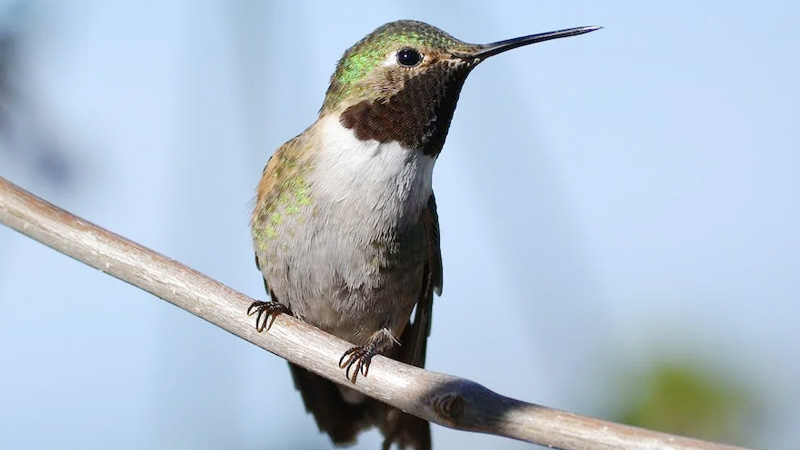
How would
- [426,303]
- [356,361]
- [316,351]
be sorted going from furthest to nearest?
1. [426,303]
2. [356,361]
3. [316,351]

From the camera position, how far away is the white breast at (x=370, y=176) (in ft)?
12.7

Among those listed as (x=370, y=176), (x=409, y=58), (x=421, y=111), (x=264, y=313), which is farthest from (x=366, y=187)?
(x=264, y=313)

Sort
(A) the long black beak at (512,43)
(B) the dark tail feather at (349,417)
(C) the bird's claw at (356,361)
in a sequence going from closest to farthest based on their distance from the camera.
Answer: (C) the bird's claw at (356,361) < (A) the long black beak at (512,43) < (B) the dark tail feather at (349,417)

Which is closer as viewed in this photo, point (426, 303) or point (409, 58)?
point (409, 58)

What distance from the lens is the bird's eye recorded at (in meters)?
3.91

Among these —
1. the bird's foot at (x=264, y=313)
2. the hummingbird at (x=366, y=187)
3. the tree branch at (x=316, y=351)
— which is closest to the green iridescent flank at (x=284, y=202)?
the hummingbird at (x=366, y=187)

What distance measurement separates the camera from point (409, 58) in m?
3.92

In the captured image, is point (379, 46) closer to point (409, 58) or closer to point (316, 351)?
point (409, 58)

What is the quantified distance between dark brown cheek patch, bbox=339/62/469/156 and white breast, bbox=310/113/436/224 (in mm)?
43

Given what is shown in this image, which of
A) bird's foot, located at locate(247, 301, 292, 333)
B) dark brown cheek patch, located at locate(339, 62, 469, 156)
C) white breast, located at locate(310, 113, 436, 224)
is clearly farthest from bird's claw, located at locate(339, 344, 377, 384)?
dark brown cheek patch, located at locate(339, 62, 469, 156)

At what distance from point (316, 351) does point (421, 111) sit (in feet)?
3.75

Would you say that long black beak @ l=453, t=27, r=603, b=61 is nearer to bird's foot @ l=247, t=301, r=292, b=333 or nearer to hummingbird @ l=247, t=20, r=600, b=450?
hummingbird @ l=247, t=20, r=600, b=450

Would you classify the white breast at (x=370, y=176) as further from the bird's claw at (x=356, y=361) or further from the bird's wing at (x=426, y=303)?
the bird's claw at (x=356, y=361)

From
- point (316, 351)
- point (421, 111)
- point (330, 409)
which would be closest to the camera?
point (316, 351)
